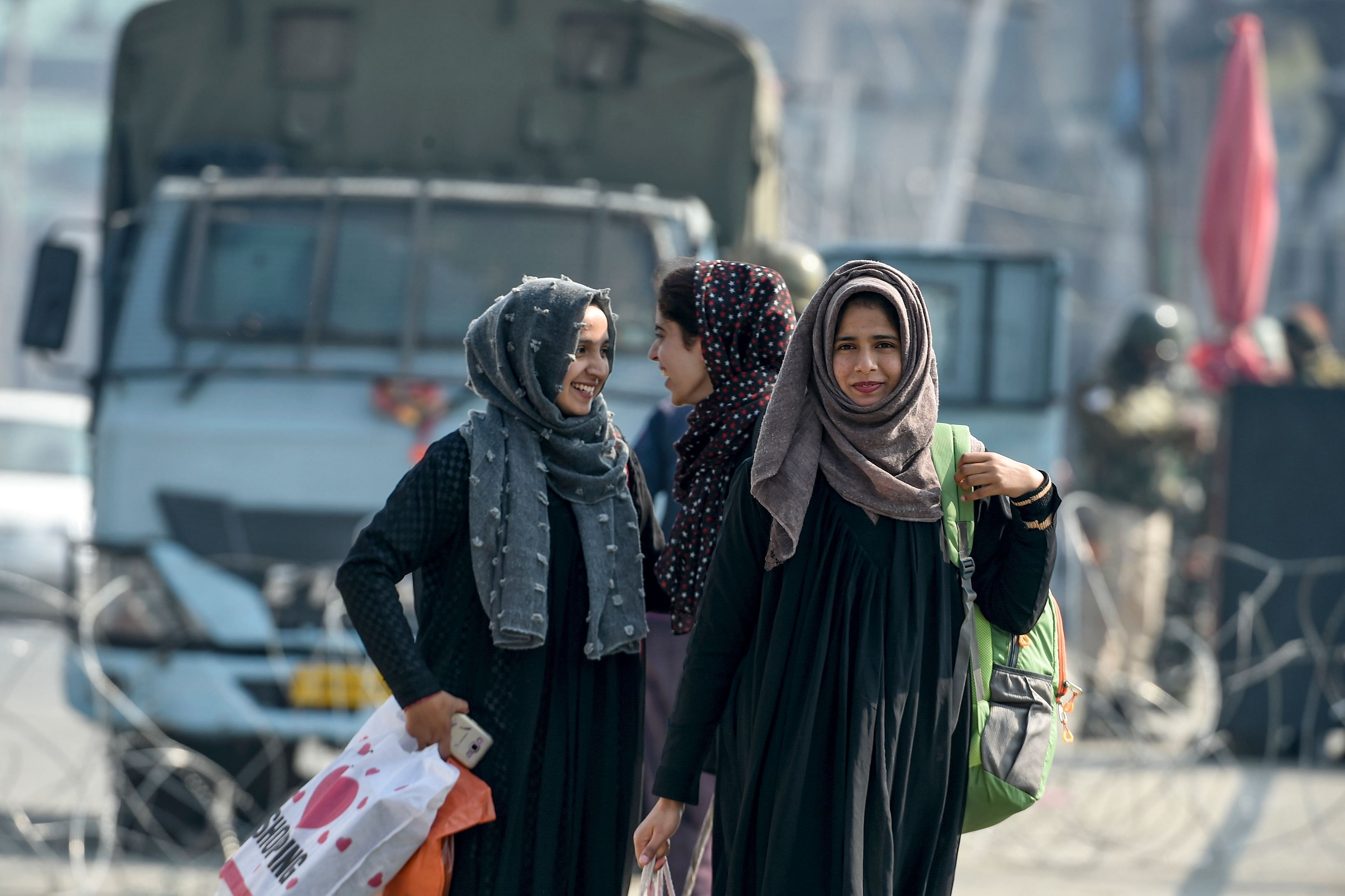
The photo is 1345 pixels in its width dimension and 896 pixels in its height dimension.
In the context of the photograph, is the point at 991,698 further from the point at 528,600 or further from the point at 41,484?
the point at 41,484

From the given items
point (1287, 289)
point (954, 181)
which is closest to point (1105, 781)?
point (954, 181)

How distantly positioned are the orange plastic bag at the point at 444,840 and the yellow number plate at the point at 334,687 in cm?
265

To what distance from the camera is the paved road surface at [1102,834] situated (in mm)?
5297

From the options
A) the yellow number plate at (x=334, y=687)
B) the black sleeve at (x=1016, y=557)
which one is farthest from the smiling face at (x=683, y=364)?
the yellow number plate at (x=334, y=687)

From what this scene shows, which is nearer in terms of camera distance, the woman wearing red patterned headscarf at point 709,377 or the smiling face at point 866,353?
the smiling face at point 866,353

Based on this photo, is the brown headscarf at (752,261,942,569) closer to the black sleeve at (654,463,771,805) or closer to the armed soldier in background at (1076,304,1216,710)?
the black sleeve at (654,463,771,805)

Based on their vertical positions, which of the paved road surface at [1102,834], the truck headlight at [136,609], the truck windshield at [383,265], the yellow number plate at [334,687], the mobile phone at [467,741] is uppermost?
the truck windshield at [383,265]

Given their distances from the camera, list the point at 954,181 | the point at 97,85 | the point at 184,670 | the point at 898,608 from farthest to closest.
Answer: the point at 97,85 → the point at 954,181 → the point at 184,670 → the point at 898,608

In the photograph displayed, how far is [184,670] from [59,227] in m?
2.06

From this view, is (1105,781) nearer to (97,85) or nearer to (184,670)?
(184,670)

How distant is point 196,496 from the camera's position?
5.59 metres

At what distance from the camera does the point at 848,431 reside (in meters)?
2.62

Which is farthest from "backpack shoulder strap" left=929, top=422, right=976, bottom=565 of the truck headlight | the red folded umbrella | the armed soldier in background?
the red folded umbrella

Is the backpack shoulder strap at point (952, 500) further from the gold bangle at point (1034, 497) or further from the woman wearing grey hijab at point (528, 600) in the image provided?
the woman wearing grey hijab at point (528, 600)
